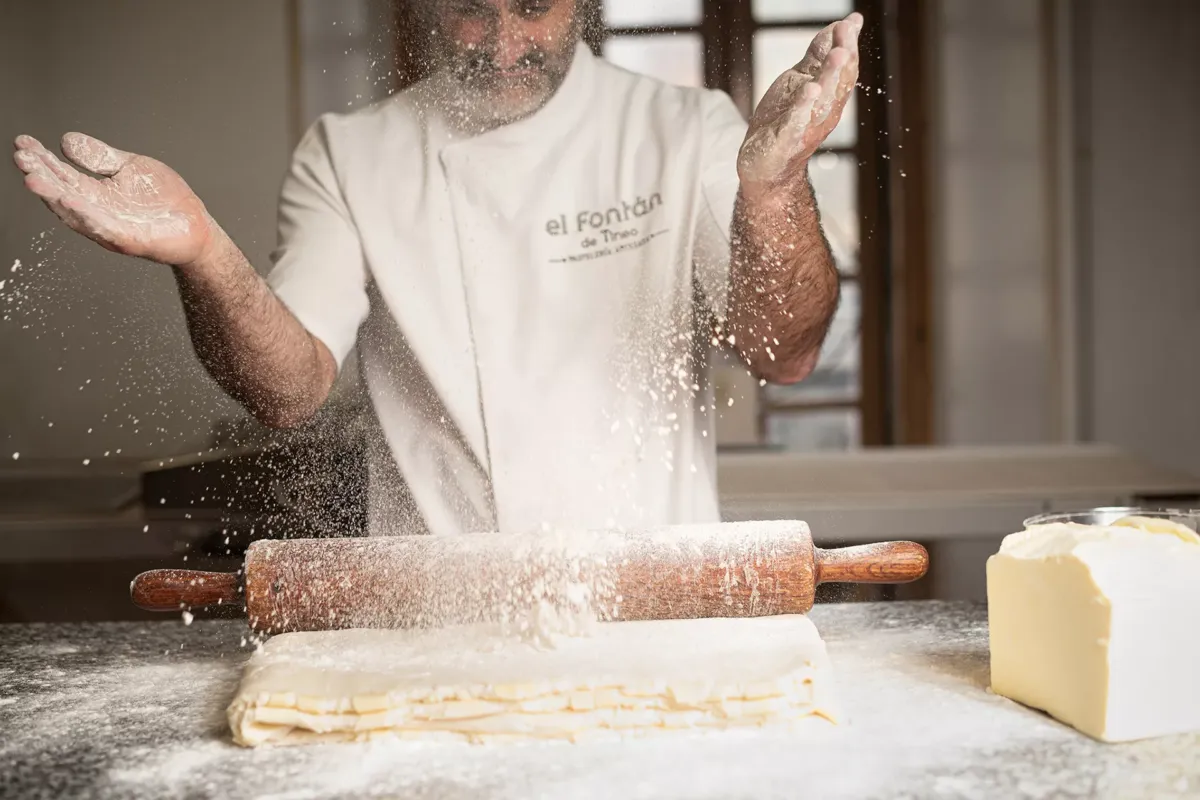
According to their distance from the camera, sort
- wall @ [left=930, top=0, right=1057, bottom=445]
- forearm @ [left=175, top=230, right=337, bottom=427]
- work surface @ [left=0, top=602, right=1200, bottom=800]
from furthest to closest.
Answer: wall @ [left=930, top=0, right=1057, bottom=445]
forearm @ [left=175, top=230, right=337, bottom=427]
work surface @ [left=0, top=602, right=1200, bottom=800]

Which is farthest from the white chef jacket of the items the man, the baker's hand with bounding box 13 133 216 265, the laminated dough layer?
the laminated dough layer

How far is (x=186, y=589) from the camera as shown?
888 mm

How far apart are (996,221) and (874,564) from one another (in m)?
1.09

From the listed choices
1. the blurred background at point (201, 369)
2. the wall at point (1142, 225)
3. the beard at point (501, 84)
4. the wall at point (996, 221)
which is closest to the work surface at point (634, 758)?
the blurred background at point (201, 369)

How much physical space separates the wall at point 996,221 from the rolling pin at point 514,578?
921 millimetres

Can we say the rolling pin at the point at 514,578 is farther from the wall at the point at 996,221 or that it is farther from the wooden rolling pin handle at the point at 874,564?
the wall at the point at 996,221

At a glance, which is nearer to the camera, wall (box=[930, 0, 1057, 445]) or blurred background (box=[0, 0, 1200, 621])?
blurred background (box=[0, 0, 1200, 621])

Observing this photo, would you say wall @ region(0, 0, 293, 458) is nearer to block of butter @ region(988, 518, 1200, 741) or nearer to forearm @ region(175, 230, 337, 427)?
forearm @ region(175, 230, 337, 427)

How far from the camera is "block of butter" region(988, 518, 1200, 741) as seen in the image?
702 millimetres

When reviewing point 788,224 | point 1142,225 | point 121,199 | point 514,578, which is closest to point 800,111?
point 788,224

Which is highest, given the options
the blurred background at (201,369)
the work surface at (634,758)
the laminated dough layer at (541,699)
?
the blurred background at (201,369)

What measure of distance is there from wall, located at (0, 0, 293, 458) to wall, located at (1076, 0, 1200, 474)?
4.82 feet

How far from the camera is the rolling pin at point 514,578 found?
0.88m

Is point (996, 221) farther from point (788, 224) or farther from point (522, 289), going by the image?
point (522, 289)
